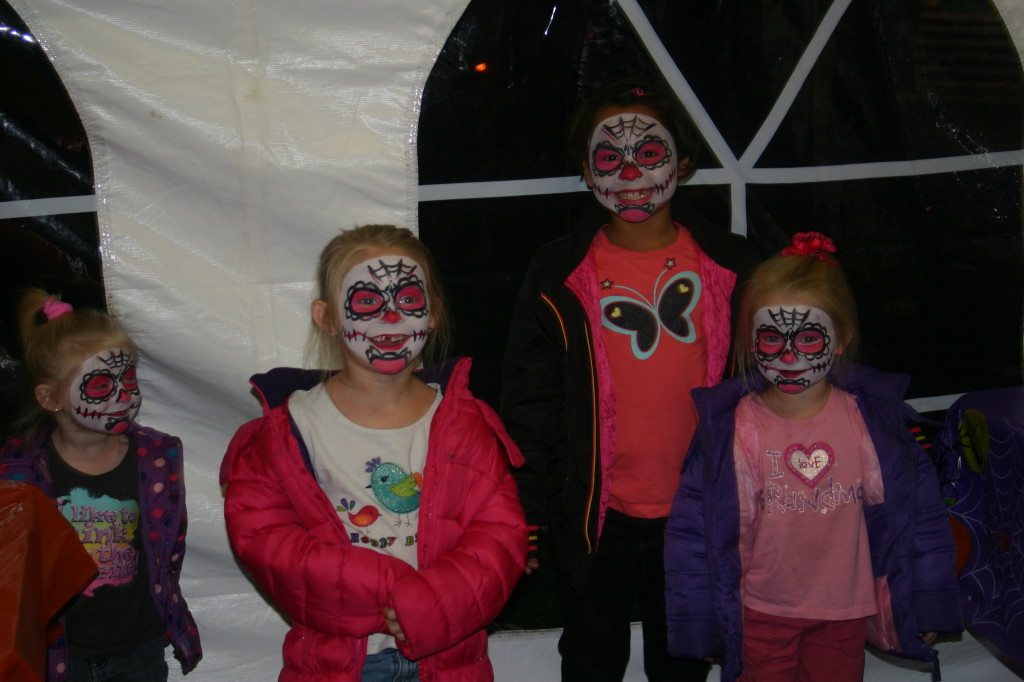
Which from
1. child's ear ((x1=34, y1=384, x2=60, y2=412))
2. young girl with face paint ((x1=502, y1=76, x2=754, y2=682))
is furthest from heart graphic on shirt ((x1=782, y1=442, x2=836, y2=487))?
child's ear ((x1=34, y1=384, x2=60, y2=412))

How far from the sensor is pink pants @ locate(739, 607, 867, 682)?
2215 mm

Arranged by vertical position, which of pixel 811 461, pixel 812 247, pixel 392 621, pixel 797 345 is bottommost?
pixel 392 621

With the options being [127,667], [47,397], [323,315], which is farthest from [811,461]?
[47,397]

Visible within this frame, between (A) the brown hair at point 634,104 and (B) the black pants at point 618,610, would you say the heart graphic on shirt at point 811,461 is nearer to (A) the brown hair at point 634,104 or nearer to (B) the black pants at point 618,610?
(B) the black pants at point 618,610

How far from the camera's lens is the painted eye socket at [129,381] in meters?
2.29

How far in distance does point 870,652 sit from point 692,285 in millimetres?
1369

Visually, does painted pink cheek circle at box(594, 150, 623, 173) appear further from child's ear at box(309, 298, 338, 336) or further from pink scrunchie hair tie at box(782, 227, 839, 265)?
child's ear at box(309, 298, 338, 336)

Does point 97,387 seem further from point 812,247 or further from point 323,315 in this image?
point 812,247

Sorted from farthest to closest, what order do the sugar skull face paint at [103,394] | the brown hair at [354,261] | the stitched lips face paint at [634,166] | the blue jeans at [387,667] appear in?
1. the stitched lips face paint at [634,166]
2. the sugar skull face paint at [103,394]
3. the brown hair at [354,261]
4. the blue jeans at [387,667]

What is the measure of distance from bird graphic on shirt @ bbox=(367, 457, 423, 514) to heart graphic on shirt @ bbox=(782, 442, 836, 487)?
0.88m

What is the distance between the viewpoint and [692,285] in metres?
2.39

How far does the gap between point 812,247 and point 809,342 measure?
242 mm

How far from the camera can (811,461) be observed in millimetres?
2176

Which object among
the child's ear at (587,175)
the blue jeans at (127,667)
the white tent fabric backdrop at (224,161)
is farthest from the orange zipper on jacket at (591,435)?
the blue jeans at (127,667)
